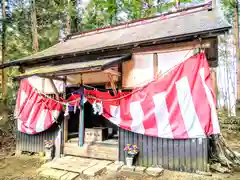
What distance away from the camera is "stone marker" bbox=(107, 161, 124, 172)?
478cm

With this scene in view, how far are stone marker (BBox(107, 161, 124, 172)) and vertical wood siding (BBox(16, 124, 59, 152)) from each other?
240cm

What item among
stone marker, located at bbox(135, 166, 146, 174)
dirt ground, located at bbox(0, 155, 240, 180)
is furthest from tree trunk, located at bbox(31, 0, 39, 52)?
stone marker, located at bbox(135, 166, 146, 174)

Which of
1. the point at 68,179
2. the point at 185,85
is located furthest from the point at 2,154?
the point at 185,85

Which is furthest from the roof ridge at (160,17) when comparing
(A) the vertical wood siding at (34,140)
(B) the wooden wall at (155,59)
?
(A) the vertical wood siding at (34,140)

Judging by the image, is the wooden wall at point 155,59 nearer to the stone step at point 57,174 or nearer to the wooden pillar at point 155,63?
the wooden pillar at point 155,63

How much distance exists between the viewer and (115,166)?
4.91 meters

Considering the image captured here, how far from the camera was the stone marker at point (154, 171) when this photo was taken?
4398 millimetres

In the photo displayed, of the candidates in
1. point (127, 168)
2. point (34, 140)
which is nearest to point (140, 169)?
point (127, 168)

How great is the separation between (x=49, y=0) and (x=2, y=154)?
1287cm

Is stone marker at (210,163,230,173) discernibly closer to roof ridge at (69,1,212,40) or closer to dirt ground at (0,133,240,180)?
dirt ground at (0,133,240,180)

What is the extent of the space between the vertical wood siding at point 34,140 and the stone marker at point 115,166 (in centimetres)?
240

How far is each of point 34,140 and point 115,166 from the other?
343 centimetres

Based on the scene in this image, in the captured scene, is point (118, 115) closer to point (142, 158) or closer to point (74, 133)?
point (142, 158)

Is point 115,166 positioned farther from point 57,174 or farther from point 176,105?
→ point 176,105
